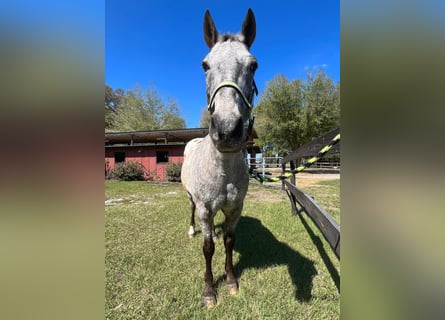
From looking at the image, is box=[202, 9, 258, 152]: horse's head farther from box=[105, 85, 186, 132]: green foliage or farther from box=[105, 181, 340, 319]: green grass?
box=[105, 85, 186, 132]: green foliage

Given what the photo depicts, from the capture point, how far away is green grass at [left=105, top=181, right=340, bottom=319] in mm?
2133

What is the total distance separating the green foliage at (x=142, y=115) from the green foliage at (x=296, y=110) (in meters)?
11.7

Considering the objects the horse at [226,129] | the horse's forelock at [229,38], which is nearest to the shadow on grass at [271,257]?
the horse at [226,129]

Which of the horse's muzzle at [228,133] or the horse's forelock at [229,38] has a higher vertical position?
the horse's forelock at [229,38]

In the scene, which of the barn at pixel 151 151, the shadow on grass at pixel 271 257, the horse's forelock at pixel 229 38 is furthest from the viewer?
the barn at pixel 151 151

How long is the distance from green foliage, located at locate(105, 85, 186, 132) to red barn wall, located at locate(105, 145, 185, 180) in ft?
31.9

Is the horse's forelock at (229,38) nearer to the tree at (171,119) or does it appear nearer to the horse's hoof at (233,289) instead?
the horse's hoof at (233,289)

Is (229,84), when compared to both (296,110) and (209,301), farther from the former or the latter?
(296,110)

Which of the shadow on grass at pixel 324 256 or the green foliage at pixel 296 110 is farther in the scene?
the green foliage at pixel 296 110

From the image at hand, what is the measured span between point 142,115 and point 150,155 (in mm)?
12575

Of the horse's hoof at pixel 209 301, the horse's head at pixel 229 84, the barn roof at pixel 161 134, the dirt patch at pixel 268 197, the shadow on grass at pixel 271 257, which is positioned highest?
the barn roof at pixel 161 134

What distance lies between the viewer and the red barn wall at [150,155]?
16234mm

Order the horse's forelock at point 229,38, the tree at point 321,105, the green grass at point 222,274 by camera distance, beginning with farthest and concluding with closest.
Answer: the tree at point 321,105 → the green grass at point 222,274 → the horse's forelock at point 229,38

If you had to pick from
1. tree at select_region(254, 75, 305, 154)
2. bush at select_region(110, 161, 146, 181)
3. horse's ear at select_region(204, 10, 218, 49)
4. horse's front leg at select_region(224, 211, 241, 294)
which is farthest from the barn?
horse's ear at select_region(204, 10, 218, 49)
